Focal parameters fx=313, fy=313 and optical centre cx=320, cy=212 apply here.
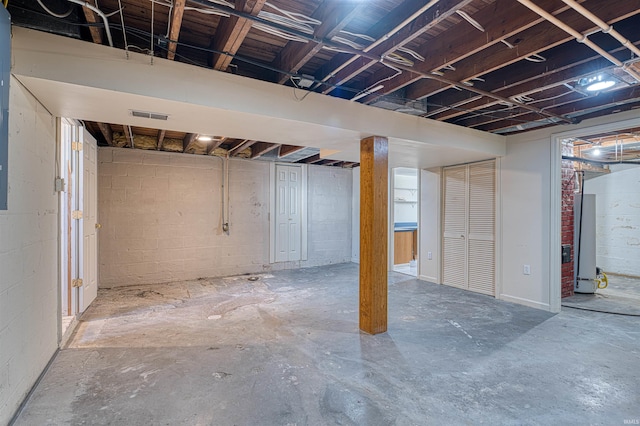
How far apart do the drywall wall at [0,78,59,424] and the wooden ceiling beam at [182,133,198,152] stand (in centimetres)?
199

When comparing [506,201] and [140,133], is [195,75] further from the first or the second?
[506,201]

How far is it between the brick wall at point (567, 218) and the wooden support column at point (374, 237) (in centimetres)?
312

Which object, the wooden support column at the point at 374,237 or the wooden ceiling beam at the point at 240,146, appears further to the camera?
the wooden ceiling beam at the point at 240,146

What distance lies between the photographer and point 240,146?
5121 millimetres

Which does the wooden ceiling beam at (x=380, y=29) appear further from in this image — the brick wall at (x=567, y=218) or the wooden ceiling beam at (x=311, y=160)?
the brick wall at (x=567, y=218)

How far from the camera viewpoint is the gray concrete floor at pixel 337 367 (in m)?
1.93

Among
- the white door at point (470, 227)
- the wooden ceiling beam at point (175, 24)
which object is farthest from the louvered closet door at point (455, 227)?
the wooden ceiling beam at point (175, 24)

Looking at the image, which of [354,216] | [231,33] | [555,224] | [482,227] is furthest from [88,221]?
[555,224]

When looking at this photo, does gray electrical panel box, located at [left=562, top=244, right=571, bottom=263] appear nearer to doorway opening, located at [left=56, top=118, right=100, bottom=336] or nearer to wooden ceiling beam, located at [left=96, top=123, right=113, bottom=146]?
doorway opening, located at [left=56, top=118, right=100, bottom=336]

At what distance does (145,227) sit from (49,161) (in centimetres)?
292

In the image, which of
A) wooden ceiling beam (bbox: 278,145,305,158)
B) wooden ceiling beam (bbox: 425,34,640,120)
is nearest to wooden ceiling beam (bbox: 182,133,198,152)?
wooden ceiling beam (bbox: 278,145,305,158)

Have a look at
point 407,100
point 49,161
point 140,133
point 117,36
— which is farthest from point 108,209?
point 407,100

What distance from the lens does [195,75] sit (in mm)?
2332

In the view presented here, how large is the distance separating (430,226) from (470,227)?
2.37 feet
